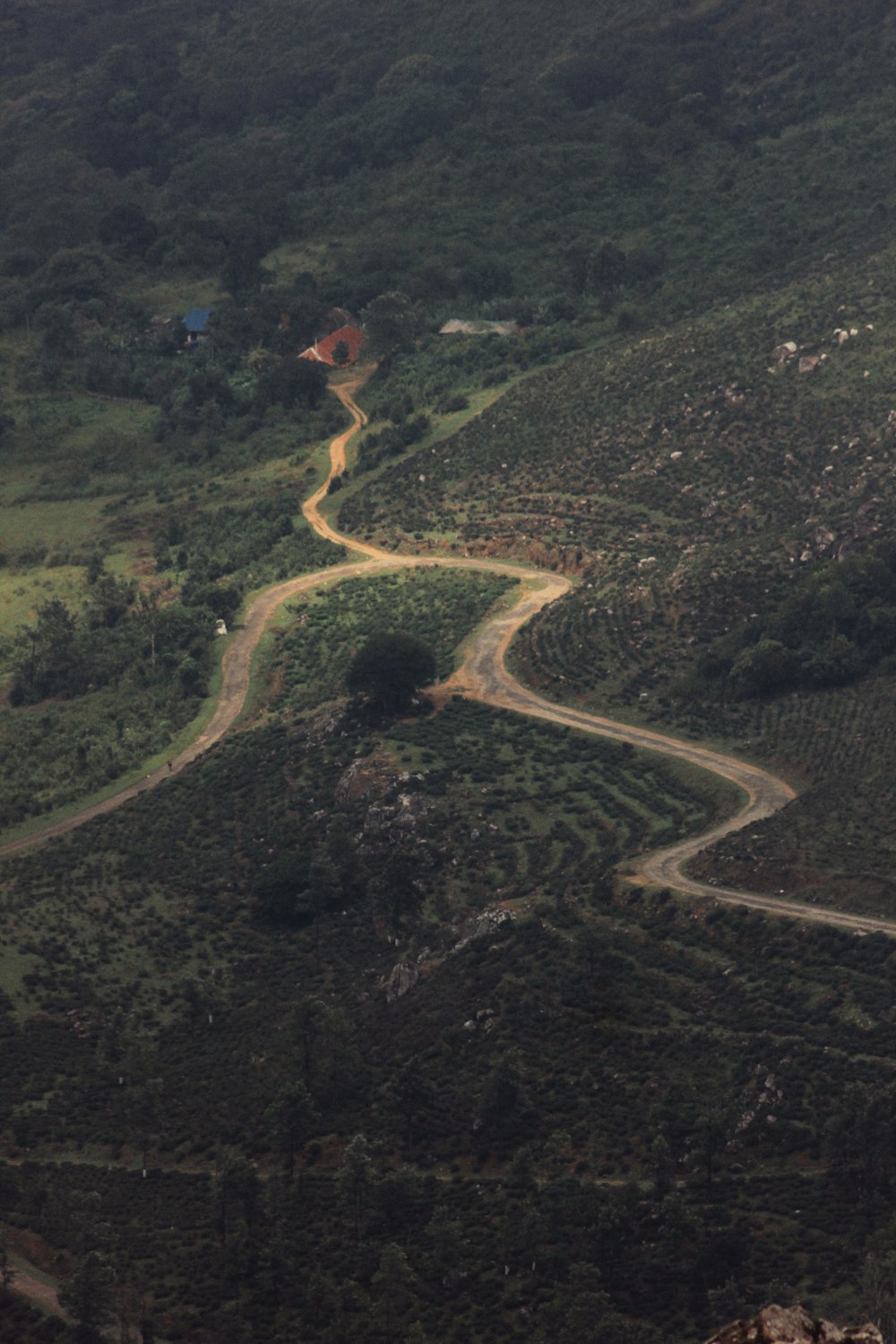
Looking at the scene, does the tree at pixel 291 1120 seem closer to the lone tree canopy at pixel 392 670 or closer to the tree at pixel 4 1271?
the tree at pixel 4 1271

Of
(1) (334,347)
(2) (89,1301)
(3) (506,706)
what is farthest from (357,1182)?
(1) (334,347)

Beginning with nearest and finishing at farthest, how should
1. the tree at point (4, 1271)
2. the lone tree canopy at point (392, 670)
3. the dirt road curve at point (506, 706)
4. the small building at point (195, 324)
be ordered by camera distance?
1. the tree at point (4, 1271)
2. the dirt road curve at point (506, 706)
3. the lone tree canopy at point (392, 670)
4. the small building at point (195, 324)

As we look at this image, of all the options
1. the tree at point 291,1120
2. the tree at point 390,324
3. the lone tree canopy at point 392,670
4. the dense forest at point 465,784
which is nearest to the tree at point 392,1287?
the dense forest at point 465,784

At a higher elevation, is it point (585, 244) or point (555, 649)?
point (585, 244)

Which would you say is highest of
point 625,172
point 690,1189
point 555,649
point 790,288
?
point 625,172

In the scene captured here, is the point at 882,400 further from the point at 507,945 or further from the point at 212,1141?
the point at 212,1141

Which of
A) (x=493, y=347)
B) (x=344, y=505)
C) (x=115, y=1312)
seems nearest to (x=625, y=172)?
(x=493, y=347)

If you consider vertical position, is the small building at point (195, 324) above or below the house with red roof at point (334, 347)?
above

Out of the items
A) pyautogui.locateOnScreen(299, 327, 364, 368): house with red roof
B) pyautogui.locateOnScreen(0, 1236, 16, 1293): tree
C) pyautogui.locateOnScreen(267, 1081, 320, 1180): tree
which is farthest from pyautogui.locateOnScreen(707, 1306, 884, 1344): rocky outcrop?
pyautogui.locateOnScreen(299, 327, 364, 368): house with red roof
